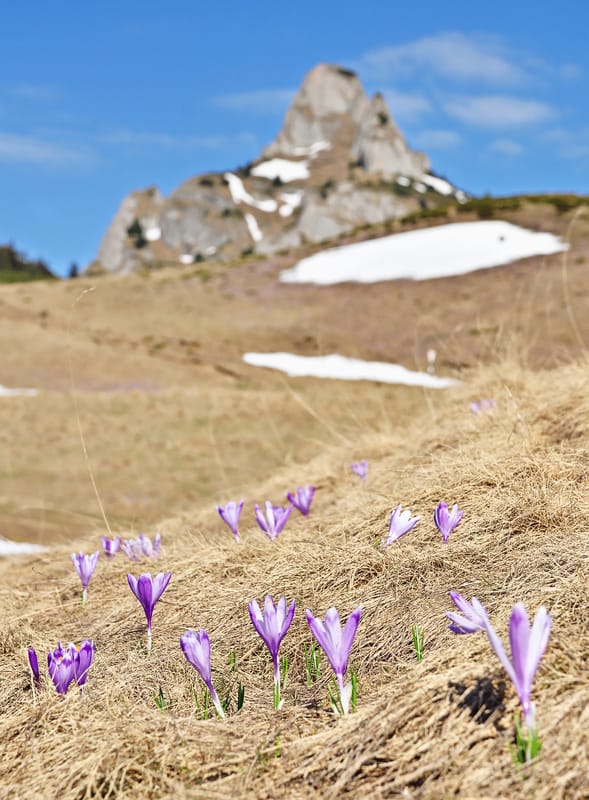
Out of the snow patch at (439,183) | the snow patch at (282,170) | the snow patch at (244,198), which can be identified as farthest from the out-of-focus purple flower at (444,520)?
the snow patch at (282,170)

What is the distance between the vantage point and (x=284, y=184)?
434 feet

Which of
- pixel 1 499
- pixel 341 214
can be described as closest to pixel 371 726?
pixel 1 499

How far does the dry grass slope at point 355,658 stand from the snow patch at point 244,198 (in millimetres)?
128057

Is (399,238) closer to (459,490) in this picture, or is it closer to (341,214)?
(459,490)

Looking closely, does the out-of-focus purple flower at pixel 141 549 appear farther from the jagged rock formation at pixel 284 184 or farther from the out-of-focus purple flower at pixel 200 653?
the jagged rock formation at pixel 284 184

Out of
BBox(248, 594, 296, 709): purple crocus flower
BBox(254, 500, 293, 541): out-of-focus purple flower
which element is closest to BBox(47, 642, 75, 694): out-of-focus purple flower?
BBox(248, 594, 296, 709): purple crocus flower

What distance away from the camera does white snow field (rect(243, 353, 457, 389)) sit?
1806 cm

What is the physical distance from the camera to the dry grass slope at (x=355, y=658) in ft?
5.04

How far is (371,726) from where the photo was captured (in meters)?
1.62

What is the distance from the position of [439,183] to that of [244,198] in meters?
36.9

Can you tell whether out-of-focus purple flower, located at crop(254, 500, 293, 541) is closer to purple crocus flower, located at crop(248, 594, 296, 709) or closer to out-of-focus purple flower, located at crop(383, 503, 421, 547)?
out-of-focus purple flower, located at crop(383, 503, 421, 547)

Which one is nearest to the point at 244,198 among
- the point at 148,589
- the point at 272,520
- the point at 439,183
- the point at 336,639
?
the point at 439,183

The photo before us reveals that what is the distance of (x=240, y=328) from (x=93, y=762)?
22095mm

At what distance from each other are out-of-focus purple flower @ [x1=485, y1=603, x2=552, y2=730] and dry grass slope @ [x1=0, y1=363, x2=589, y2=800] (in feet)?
0.41
